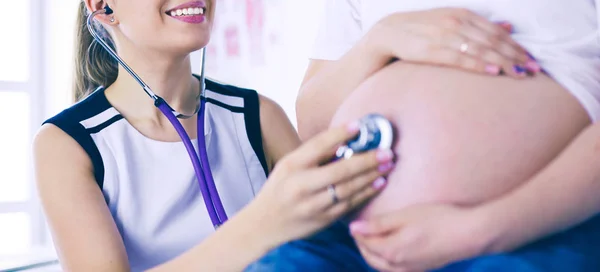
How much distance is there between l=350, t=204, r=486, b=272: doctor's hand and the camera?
60 centimetres

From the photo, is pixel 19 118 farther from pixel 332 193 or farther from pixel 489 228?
pixel 489 228

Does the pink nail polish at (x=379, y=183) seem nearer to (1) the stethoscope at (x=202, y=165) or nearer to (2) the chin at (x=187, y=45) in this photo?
(1) the stethoscope at (x=202, y=165)

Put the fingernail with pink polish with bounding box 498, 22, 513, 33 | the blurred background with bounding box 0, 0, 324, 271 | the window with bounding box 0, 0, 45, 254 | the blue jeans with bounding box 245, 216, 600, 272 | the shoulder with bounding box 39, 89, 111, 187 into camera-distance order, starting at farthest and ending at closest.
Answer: the window with bounding box 0, 0, 45, 254, the blurred background with bounding box 0, 0, 324, 271, the shoulder with bounding box 39, 89, 111, 187, the fingernail with pink polish with bounding box 498, 22, 513, 33, the blue jeans with bounding box 245, 216, 600, 272

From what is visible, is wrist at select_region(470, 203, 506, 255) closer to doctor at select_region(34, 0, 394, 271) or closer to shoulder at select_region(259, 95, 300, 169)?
doctor at select_region(34, 0, 394, 271)

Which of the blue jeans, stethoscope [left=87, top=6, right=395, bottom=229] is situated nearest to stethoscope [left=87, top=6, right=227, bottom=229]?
stethoscope [left=87, top=6, right=395, bottom=229]

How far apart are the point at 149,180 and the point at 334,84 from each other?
50cm

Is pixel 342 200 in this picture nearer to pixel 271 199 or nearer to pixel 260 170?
pixel 271 199

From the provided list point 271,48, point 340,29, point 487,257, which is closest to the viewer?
point 487,257

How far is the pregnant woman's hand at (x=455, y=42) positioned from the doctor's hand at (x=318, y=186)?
156 millimetres

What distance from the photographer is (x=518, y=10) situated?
0.79 m

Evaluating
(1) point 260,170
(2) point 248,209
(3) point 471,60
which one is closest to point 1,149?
(1) point 260,170

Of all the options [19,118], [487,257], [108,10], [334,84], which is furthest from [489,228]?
[19,118]

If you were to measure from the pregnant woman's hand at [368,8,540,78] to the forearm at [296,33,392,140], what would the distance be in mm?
21

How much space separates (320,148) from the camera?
2.25 ft
